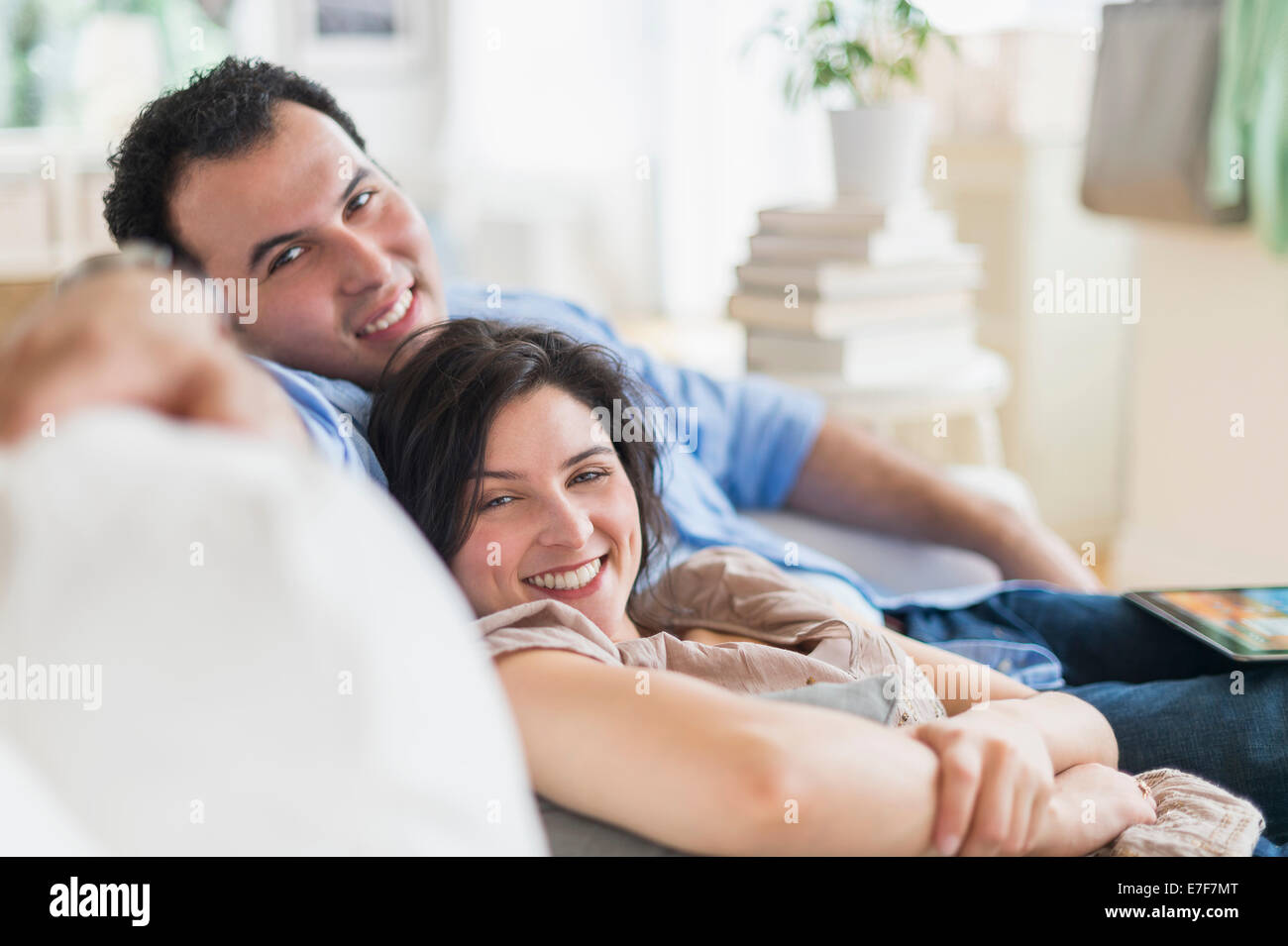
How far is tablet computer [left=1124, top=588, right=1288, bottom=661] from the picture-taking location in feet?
3.54

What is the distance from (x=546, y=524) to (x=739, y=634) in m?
0.21

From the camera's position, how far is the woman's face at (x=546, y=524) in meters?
0.99

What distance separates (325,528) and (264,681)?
60mm

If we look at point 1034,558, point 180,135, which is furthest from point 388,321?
point 1034,558

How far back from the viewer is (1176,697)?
1.12 m

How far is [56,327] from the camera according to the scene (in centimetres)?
52

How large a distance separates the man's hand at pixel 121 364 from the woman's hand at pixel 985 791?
0.39 meters

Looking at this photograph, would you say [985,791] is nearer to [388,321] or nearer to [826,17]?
[388,321]

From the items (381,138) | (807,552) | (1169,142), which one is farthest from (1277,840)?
(381,138)

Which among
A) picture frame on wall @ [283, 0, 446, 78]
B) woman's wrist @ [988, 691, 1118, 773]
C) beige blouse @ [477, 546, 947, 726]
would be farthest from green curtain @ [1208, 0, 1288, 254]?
picture frame on wall @ [283, 0, 446, 78]

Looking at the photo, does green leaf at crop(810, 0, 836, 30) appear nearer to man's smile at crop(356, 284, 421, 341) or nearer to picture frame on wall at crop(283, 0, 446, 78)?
man's smile at crop(356, 284, 421, 341)

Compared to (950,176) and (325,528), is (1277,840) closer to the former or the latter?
(325,528)

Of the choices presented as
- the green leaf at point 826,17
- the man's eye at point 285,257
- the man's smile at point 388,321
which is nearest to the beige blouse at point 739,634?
the man's smile at point 388,321

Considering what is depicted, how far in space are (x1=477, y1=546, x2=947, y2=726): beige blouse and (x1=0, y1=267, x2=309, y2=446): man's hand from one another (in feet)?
1.01
